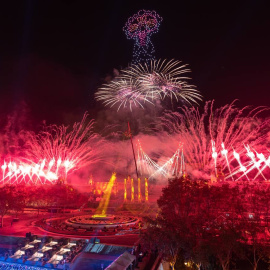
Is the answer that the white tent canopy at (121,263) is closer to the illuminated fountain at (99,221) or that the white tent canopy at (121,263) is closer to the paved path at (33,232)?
the paved path at (33,232)

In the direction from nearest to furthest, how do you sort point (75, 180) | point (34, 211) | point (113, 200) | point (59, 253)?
point (59, 253), point (34, 211), point (113, 200), point (75, 180)

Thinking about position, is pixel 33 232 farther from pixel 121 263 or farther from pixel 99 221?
pixel 121 263

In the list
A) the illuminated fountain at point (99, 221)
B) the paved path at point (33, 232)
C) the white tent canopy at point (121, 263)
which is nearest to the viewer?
the white tent canopy at point (121, 263)

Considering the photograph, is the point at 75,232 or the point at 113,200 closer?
the point at 75,232

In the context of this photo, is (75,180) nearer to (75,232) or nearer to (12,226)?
(12,226)

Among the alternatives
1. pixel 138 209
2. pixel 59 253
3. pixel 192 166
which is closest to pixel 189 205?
pixel 59 253

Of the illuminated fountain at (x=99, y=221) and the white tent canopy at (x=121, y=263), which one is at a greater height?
the illuminated fountain at (x=99, y=221)

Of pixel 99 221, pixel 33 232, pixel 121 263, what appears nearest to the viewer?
pixel 121 263

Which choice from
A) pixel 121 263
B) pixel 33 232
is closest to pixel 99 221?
Answer: pixel 33 232

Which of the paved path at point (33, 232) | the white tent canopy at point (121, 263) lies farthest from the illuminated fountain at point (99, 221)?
the white tent canopy at point (121, 263)

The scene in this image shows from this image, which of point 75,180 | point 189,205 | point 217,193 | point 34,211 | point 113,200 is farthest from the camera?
point 75,180

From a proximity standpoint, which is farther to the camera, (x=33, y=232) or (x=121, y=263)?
(x=33, y=232)
